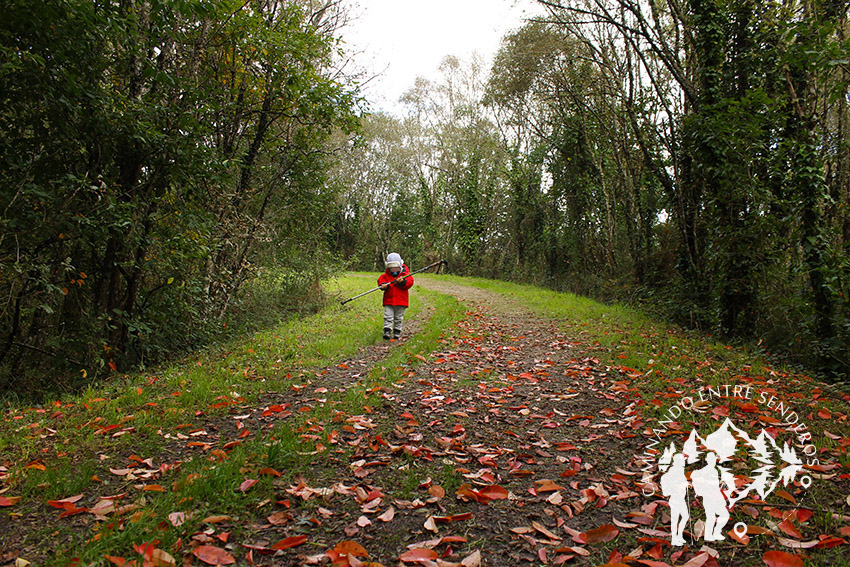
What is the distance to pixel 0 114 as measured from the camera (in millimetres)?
4656

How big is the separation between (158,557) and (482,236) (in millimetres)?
26348

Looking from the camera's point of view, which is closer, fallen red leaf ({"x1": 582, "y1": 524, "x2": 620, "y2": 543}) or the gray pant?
fallen red leaf ({"x1": 582, "y1": 524, "x2": 620, "y2": 543})

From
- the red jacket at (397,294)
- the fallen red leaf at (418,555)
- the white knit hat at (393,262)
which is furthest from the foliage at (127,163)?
the fallen red leaf at (418,555)

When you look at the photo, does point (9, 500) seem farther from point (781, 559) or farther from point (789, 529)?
point (789, 529)

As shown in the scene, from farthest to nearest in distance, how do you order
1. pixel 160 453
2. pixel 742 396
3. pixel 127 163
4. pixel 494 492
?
1. pixel 127 163
2. pixel 742 396
3. pixel 160 453
4. pixel 494 492

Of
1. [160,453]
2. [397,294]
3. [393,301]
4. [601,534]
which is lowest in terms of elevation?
[160,453]

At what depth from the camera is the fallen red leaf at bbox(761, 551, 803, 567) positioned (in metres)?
2.04

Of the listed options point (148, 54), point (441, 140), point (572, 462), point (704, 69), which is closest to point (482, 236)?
point (441, 140)

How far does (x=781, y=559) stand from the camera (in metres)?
2.07

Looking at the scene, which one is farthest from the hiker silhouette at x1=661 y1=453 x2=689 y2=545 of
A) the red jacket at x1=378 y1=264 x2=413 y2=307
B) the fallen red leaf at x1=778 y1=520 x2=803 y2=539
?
the red jacket at x1=378 y1=264 x2=413 y2=307

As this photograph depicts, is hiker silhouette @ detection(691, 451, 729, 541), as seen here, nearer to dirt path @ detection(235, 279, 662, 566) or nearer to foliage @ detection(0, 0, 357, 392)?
dirt path @ detection(235, 279, 662, 566)

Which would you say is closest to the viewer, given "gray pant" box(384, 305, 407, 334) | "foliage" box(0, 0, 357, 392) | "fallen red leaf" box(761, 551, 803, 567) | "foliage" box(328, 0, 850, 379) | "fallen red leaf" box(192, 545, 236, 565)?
"fallen red leaf" box(761, 551, 803, 567)

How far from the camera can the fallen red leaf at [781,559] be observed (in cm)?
204

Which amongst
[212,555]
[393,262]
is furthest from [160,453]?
[393,262]
